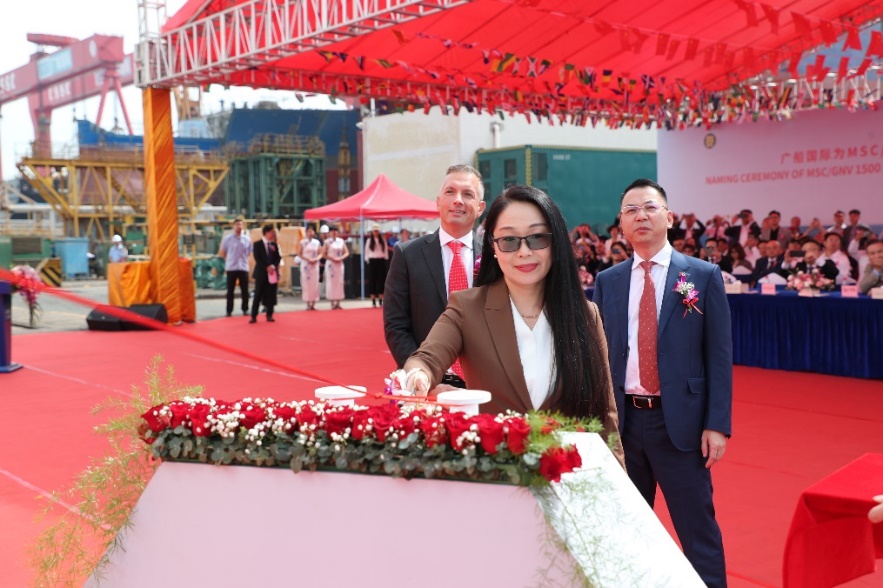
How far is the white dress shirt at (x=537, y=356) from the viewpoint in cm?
224

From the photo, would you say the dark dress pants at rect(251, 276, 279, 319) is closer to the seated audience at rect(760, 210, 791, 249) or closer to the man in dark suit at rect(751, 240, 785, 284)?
the man in dark suit at rect(751, 240, 785, 284)

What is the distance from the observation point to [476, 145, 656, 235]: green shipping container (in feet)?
76.3

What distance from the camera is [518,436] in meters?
1.59

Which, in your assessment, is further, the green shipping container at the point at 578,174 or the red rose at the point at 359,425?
the green shipping container at the point at 578,174

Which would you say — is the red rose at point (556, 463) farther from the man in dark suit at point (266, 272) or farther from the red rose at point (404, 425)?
the man in dark suit at point (266, 272)

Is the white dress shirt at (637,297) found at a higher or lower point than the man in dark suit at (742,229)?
lower

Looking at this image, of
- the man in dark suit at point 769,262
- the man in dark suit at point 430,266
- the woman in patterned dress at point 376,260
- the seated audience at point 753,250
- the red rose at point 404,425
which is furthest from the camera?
the woman in patterned dress at point 376,260

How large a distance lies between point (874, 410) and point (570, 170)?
17.3m

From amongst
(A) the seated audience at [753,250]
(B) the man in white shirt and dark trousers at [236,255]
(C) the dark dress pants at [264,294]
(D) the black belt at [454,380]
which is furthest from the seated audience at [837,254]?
(B) the man in white shirt and dark trousers at [236,255]

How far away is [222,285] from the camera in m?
23.0

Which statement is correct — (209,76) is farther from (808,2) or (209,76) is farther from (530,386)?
(530,386)

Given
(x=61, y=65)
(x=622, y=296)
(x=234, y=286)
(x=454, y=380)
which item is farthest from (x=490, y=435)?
(x=61, y=65)

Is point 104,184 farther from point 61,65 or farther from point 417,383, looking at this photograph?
point 417,383

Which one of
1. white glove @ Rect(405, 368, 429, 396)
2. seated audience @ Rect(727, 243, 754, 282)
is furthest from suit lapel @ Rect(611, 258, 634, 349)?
seated audience @ Rect(727, 243, 754, 282)
